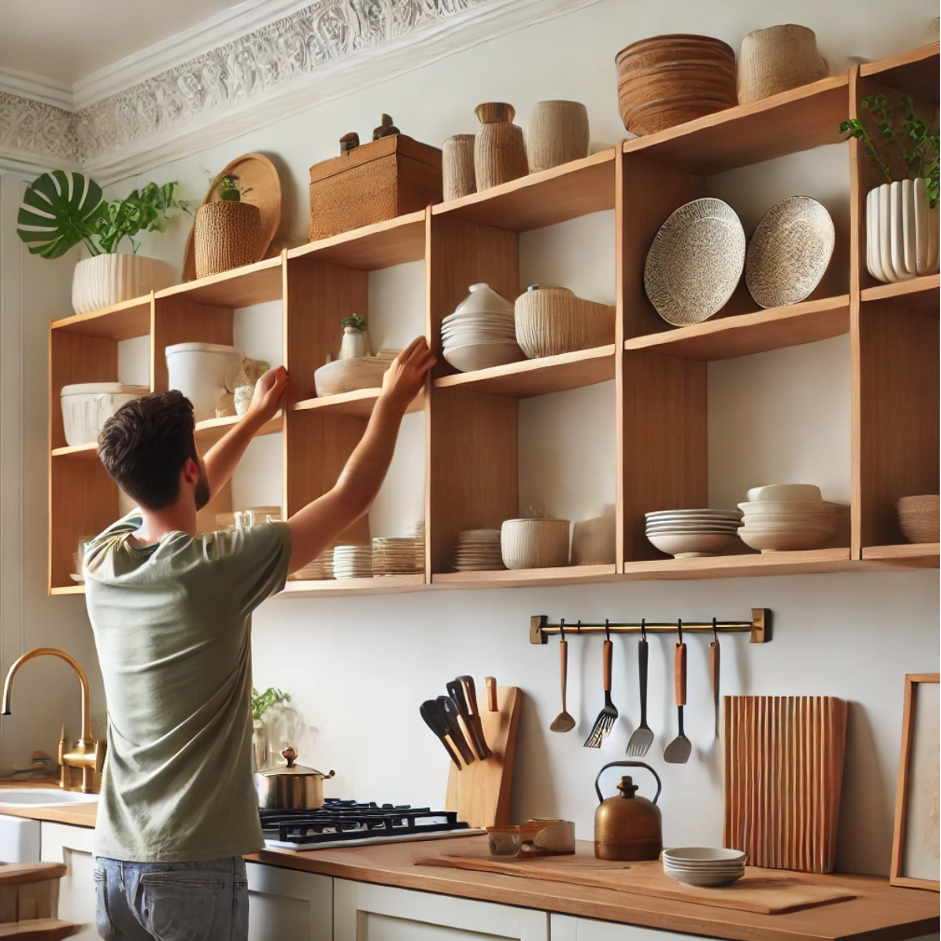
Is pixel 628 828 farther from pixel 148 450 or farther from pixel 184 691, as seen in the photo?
pixel 148 450

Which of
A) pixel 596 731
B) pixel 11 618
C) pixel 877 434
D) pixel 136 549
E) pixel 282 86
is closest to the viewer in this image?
pixel 877 434

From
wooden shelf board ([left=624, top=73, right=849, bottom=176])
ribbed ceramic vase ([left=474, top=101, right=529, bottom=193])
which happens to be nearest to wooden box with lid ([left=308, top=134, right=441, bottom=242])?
ribbed ceramic vase ([left=474, top=101, right=529, bottom=193])

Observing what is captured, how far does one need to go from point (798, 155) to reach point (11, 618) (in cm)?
292

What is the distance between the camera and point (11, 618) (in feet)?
14.0

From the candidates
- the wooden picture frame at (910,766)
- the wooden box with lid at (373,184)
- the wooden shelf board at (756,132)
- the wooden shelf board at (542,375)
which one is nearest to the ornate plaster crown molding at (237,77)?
the wooden box with lid at (373,184)

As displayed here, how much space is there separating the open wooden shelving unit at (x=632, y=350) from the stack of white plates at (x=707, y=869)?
1.71 ft

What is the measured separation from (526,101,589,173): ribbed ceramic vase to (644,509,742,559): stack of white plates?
858mm

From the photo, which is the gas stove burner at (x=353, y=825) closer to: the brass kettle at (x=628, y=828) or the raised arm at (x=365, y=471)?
the brass kettle at (x=628, y=828)

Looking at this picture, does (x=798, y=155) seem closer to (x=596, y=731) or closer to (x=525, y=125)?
(x=525, y=125)

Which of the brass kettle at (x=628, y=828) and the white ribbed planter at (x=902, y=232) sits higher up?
the white ribbed planter at (x=902, y=232)

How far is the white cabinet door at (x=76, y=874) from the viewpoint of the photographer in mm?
3184

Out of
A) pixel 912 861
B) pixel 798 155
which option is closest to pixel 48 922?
pixel 912 861

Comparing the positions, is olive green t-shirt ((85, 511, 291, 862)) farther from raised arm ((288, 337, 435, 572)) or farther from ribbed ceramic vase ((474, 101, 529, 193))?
ribbed ceramic vase ((474, 101, 529, 193))

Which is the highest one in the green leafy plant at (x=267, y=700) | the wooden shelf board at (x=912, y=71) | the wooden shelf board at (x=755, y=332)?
the wooden shelf board at (x=912, y=71)
